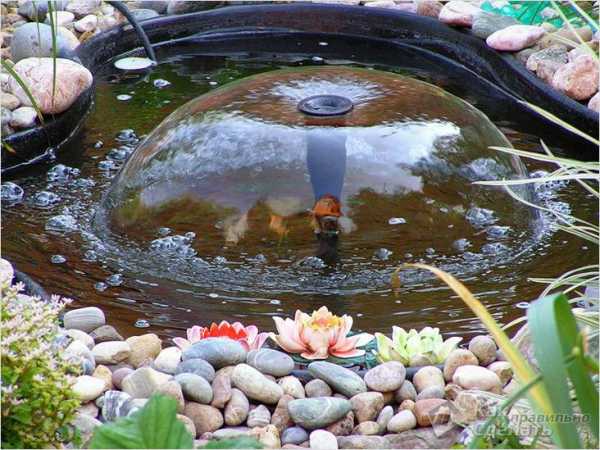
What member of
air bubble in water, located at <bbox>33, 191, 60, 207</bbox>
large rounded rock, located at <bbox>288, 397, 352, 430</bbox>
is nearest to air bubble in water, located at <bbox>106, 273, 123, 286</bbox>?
air bubble in water, located at <bbox>33, 191, 60, 207</bbox>

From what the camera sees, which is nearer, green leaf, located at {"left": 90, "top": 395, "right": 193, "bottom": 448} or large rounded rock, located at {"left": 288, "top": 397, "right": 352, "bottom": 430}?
green leaf, located at {"left": 90, "top": 395, "right": 193, "bottom": 448}

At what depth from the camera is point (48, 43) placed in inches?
255

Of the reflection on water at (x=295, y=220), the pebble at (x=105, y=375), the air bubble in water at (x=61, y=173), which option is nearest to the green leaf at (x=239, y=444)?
the pebble at (x=105, y=375)

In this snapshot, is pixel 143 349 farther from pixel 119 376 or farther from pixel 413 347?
pixel 413 347

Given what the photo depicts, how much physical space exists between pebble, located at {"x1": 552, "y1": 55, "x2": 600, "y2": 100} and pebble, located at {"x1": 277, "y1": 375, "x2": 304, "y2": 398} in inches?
129

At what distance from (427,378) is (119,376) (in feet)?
2.87

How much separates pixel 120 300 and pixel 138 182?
2.42 feet

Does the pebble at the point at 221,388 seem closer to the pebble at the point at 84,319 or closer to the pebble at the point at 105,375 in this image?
the pebble at the point at 105,375

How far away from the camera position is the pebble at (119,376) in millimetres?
3172

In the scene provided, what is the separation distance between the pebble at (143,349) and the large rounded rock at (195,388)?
299 millimetres

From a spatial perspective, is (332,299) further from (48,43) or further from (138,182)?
(48,43)

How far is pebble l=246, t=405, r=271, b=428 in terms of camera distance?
10.1ft

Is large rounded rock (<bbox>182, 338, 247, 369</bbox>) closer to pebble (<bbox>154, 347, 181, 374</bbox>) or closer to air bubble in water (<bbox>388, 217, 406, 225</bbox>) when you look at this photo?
pebble (<bbox>154, 347, 181, 374</bbox>)

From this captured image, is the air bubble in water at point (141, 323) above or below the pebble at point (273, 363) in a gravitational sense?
below
